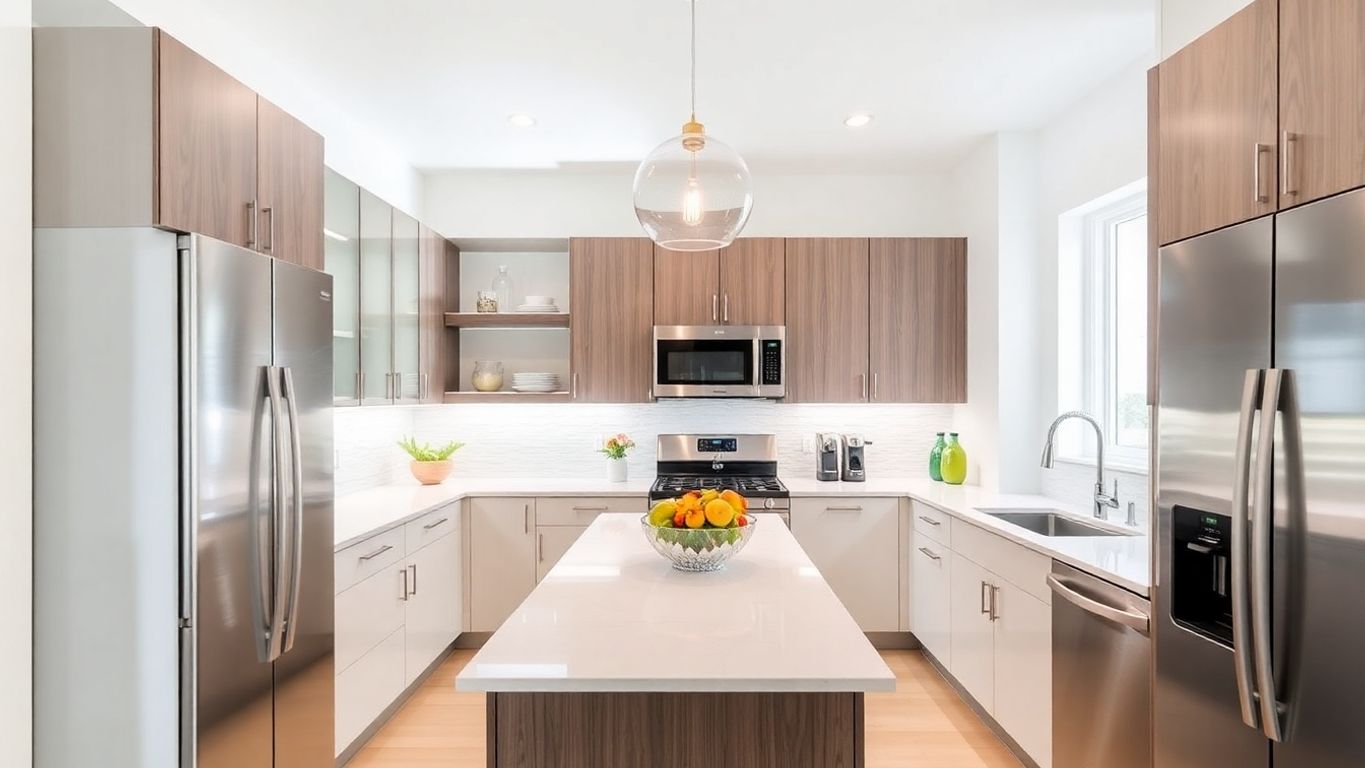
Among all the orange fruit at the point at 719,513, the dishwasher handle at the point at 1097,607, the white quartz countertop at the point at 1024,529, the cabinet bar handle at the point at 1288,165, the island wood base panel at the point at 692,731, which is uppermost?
the cabinet bar handle at the point at 1288,165

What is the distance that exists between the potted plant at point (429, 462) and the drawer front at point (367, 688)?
111cm

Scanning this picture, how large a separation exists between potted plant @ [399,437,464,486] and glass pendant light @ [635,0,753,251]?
2.62 metres

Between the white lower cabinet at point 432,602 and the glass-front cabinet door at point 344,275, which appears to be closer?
the glass-front cabinet door at point 344,275

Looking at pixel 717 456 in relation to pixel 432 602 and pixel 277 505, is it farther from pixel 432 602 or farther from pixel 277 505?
pixel 277 505

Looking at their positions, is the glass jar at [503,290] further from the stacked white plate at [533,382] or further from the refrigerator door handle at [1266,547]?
the refrigerator door handle at [1266,547]

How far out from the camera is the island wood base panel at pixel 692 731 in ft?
4.78

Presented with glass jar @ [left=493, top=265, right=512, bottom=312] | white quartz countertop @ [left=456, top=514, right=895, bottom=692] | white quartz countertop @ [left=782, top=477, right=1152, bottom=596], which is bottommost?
white quartz countertop @ [left=782, top=477, right=1152, bottom=596]

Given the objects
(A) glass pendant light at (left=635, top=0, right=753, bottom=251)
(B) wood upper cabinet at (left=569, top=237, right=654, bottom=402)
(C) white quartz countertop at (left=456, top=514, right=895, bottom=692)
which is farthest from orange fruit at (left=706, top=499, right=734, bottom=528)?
(B) wood upper cabinet at (left=569, top=237, right=654, bottom=402)

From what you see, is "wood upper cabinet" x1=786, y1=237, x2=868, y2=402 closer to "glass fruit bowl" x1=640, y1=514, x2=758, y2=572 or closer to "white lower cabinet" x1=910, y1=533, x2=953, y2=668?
"white lower cabinet" x1=910, y1=533, x2=953, y2=668

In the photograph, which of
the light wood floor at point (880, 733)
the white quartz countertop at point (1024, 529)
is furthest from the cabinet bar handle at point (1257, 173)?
the light wood floor at point (880, 733)

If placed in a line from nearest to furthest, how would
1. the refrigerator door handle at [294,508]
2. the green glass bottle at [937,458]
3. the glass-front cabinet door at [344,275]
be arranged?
1. the refrigerator door handle at [294,508]
2. the glass-front cabinet door at [344,275]
3. the green glass bottle at [937,458]

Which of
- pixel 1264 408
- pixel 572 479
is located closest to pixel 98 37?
pixel 1264 408

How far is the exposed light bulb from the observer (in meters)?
1.85

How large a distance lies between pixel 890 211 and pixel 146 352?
3823 mm
